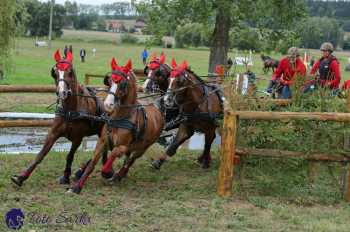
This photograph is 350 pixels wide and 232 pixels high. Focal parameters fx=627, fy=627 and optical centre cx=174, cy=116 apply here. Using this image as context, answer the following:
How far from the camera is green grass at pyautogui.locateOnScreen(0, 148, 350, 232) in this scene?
7.29 metres

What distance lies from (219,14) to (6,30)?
6.66m

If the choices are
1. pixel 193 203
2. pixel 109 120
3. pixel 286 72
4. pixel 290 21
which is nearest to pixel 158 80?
pixel 109 120

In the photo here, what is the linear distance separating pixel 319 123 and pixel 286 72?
384cm

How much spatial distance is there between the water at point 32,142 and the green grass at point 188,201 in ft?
7.88

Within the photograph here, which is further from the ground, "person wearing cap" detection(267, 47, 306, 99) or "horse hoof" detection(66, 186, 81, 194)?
"person wearing cap" detection(267, 47, 306, 99)

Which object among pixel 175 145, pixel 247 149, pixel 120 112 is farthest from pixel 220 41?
pixel 120 112

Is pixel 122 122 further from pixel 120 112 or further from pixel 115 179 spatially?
pixel 115 179

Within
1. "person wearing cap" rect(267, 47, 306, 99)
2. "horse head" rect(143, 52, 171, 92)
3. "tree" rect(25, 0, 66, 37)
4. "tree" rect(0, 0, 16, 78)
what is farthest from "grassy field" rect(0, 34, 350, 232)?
"tree" rect(25, 0, 66, 37)

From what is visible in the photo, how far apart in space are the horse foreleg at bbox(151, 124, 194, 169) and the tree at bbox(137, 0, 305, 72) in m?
8.51

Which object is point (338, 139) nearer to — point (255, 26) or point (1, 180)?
point (1, 180)

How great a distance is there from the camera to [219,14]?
2003 centimetres

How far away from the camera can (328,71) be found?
12.3 m

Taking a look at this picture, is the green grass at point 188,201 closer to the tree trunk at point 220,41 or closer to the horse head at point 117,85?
the horse head at point 117,85

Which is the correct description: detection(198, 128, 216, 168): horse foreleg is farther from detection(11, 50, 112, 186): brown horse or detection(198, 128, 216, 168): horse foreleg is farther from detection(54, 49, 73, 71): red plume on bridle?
detection(54, 49, 73, 71): red plume on bridle
